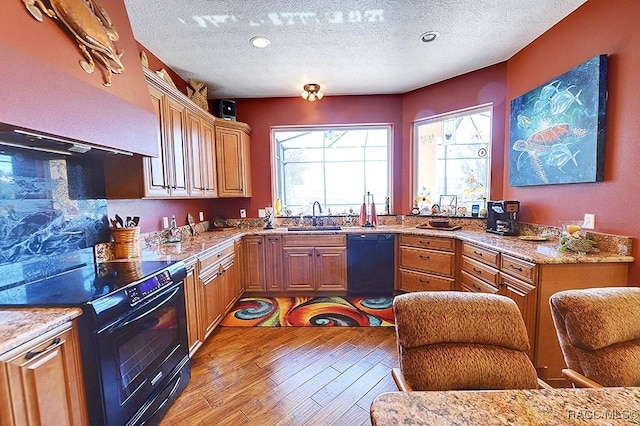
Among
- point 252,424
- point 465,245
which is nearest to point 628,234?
point 465,245

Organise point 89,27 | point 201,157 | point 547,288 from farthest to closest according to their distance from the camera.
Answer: point 201,157 → point 547,288 → point 89,27

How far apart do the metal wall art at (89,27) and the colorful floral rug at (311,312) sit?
2.45 meters

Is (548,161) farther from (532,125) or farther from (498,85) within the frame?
(498,85)

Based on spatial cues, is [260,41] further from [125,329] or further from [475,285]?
[475,285]

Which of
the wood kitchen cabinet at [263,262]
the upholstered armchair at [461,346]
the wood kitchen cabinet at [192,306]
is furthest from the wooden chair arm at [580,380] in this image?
the wood kitchen cabinet at [263,262]

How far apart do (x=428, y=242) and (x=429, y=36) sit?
2.09 metres

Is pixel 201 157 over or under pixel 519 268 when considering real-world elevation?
over

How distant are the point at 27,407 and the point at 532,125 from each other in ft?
12.3

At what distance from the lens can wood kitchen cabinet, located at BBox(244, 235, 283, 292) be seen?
3520mm

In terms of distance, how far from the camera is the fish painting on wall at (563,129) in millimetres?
1970

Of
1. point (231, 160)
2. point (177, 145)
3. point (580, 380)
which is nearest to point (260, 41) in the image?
point (177, 145)

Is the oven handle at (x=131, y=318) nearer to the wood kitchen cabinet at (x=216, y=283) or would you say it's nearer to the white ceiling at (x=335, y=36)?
the wood kitchen cabinet at (x=216, y=283)

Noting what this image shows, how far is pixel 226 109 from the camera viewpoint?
3631mm

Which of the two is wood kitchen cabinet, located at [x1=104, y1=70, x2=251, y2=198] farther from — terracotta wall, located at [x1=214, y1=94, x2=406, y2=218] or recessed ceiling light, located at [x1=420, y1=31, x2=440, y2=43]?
recessed ceiling light, located at [x1=420, y1=31, x2=440, y2=43]
